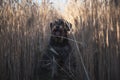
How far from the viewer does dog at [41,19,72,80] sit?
3344mm

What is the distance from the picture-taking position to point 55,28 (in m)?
3.48

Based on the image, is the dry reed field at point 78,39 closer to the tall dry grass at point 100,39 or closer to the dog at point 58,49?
the tall dry grass at point 100,39

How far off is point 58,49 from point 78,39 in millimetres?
1133

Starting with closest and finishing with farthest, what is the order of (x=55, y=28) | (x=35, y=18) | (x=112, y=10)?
(x=112, y=10)
(x=35, y=18)
(x=55, y=28)

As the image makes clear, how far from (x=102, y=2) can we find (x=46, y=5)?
4.07 feet

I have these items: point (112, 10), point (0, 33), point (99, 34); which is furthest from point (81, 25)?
point (0, 33)

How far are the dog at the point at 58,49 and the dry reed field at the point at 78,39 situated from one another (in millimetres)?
439

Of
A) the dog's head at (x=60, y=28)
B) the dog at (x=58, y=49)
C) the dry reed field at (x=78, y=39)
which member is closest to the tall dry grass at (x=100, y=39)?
the dry reed field at (x=78, y=39)

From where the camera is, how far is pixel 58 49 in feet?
11.5

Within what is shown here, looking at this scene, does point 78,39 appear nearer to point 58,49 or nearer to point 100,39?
point 100,39

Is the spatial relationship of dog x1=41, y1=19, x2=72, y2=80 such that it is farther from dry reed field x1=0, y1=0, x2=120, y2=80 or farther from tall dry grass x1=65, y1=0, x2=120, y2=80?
tall dry grass x1=65, y1=0, x2=120, y2=80

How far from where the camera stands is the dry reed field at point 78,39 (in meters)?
2.12

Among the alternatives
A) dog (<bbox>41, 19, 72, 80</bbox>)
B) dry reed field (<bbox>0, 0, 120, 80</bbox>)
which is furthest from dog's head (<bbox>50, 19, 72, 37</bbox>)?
dry reed field (<bbox>0, 0, 120, 80</bbox>)

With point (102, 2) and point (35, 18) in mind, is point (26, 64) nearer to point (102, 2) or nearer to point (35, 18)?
point (35, 18)
